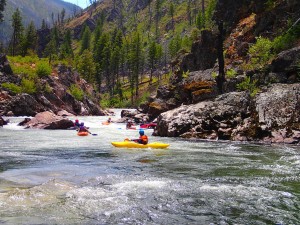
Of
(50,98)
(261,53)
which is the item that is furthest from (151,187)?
(50,98)

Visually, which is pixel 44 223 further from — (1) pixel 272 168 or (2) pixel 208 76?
(2) pixel 208 76

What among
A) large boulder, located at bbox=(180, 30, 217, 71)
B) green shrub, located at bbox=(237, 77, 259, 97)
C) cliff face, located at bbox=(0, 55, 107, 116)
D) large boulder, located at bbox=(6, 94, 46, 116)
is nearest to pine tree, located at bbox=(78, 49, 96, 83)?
cliff face, located at bbox=(0, 55, 107, 116)

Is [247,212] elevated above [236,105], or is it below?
below

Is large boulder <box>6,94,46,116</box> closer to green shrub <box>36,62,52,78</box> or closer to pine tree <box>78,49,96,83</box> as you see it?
green shrub <box>36,62,52,78</box>

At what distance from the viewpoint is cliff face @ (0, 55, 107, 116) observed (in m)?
40.5

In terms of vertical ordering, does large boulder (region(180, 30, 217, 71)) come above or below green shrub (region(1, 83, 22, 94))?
above

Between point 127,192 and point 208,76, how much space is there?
70.6 feet

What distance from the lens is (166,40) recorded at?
116062mm

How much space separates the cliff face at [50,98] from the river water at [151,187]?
1006 inches

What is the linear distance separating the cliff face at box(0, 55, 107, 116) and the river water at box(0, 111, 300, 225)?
83.8 feet

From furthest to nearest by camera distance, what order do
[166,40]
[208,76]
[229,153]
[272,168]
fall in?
[166,40] < [208,76] < [229,153] < [272,168]

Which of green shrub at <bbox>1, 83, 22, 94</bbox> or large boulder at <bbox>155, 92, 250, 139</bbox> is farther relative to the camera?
green shrub at <bbox>1, 83, 22, 94</bbox>

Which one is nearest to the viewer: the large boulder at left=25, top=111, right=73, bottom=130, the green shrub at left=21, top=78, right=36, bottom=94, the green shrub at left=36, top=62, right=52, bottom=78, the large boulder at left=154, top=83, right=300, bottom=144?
the large boulder at left=154, top=83, right=300, bottom=144

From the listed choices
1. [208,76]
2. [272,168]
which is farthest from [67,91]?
[272,168]
